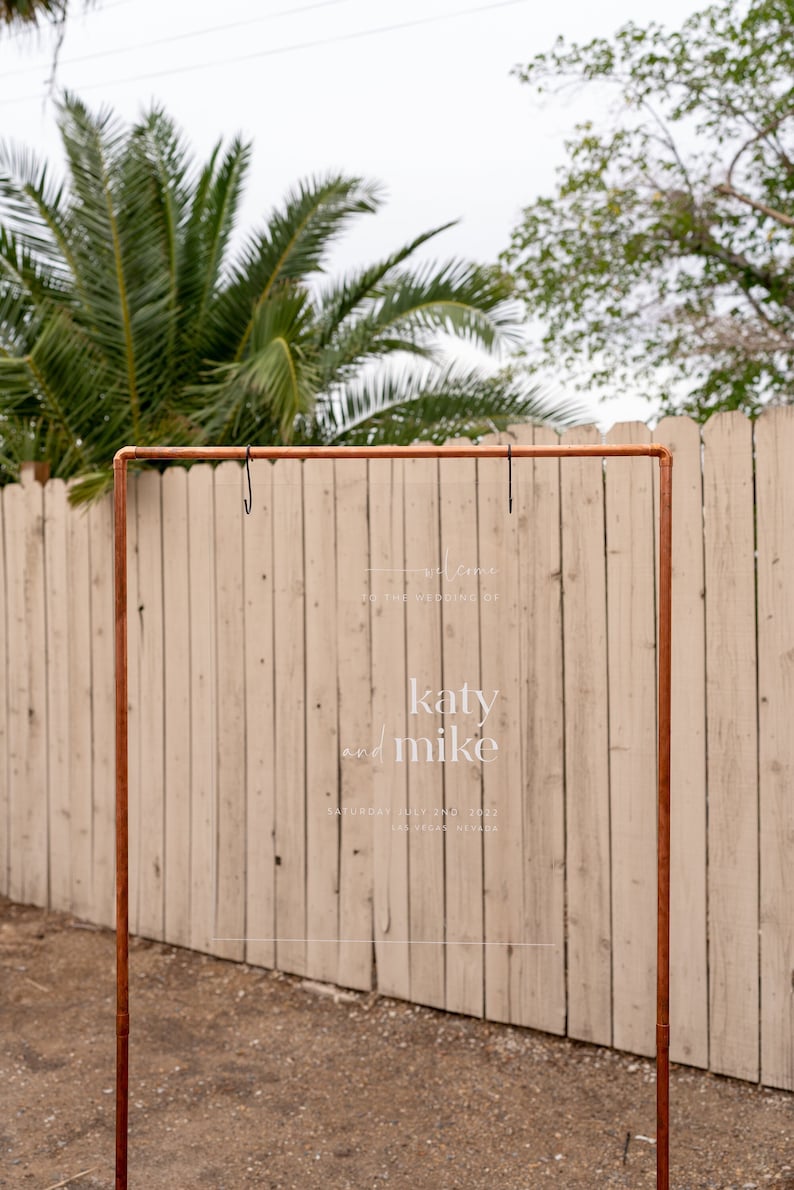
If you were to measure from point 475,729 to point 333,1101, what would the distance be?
1.34 m

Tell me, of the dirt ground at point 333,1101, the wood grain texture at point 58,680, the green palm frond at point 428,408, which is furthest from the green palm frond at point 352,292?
the dirt ground at point 333,1101

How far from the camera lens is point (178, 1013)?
12.0 ft

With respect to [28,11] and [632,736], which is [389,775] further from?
[28,11]

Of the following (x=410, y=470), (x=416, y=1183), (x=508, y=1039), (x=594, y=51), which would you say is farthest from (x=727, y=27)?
(x=416, y=1183)

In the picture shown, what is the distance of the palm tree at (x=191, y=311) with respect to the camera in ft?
17.4

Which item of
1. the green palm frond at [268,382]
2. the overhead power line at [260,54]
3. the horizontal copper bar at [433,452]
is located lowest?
the horizontal copper bar at [433,452]

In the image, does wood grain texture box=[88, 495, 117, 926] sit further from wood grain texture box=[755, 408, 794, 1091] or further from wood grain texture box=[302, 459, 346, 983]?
wood grain texture box=[755, 408, 794, 1091]

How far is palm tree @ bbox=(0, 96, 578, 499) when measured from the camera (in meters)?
5.32

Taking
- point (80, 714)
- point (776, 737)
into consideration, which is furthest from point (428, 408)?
point (776, 737)

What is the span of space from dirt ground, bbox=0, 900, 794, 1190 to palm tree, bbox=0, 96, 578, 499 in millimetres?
2712

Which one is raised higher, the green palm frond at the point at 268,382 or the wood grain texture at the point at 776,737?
the green palm frond at the point at 268,382

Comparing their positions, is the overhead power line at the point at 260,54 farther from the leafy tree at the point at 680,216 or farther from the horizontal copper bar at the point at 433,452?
the horizontal copper bar at the point at 433,452

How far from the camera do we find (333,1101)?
3051 mm

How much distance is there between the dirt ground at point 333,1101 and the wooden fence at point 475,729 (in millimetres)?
132
